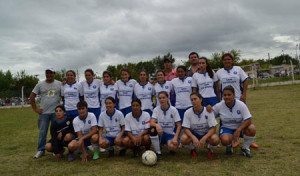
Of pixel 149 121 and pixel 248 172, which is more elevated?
pixel 149 121

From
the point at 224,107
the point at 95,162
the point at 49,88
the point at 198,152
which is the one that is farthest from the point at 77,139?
the point at 224,107

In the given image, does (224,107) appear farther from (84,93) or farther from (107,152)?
(84,93)

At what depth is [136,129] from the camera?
4859mm

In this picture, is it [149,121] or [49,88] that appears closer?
[149,121]

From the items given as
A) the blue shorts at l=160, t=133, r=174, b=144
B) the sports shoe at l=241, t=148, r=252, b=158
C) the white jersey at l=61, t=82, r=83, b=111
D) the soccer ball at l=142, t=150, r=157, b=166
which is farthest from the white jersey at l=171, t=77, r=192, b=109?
the white jersey at l=61, t=82, r=83, b=111

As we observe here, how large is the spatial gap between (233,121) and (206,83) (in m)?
1.04

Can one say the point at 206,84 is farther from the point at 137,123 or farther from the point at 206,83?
the point at 137,123

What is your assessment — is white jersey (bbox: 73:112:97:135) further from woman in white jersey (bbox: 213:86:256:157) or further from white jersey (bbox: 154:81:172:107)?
woman in white jersey (bbox: 213:86:256:157)

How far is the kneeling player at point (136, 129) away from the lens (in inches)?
184

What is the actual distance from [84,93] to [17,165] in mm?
2114

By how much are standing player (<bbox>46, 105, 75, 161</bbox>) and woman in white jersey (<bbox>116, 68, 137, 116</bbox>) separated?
1307 mm

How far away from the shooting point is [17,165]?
4.62m

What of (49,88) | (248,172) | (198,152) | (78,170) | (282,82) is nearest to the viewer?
(248,172)

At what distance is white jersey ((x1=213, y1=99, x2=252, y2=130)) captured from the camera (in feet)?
14.1
